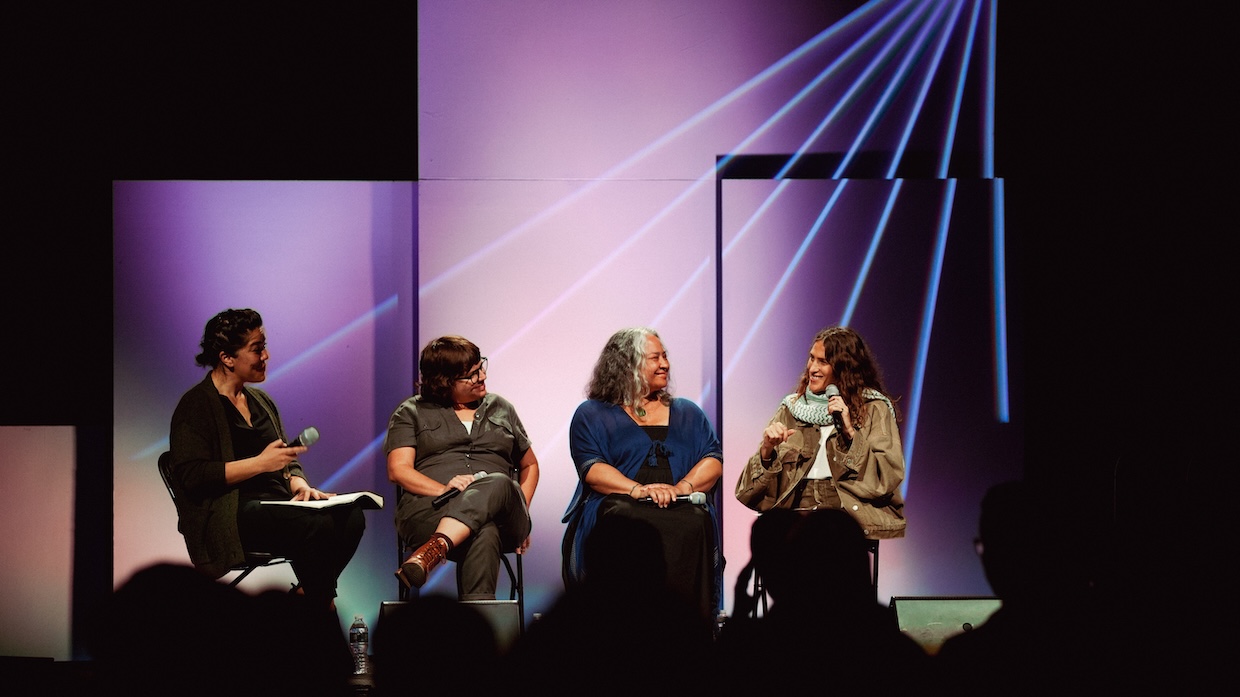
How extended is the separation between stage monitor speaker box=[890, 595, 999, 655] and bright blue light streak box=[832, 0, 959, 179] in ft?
6.92

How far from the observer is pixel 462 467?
411 cm

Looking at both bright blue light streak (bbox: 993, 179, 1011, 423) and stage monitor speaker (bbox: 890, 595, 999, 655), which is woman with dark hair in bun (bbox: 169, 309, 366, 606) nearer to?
stage monitor speaker (bbox: 890, 595, 999, 655)

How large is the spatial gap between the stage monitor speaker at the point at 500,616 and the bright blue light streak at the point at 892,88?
8.55 ft

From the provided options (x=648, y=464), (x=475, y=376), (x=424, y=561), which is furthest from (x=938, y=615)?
(x=475, y=376)

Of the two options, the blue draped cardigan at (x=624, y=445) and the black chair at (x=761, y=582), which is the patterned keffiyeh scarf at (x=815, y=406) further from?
the black chair at (x=761, y=582)

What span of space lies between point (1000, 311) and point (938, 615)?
5.50 ft

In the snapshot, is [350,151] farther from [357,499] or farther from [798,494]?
[798,494]

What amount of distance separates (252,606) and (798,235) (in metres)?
2.85

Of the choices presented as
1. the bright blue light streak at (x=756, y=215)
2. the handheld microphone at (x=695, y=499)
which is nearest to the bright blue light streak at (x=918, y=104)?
the bright blue light streak at (x=756, y=215)

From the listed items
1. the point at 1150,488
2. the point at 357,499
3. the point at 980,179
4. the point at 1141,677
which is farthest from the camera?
the point at 980,179

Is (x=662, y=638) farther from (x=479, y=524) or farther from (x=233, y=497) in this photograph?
(x=233, y=497)

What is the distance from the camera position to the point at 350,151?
486 centimetres

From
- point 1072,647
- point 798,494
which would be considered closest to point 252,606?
point 798,494

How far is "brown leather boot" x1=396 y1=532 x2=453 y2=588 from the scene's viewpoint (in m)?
3.47
